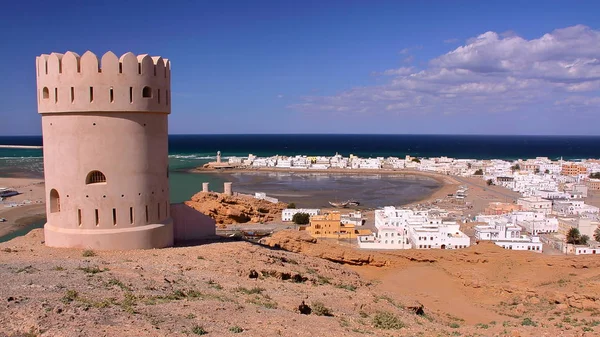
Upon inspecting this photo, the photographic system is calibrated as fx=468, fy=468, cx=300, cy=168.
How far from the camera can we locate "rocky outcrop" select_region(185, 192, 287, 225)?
47400 mm

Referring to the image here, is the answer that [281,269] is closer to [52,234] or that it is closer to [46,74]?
[52,234]

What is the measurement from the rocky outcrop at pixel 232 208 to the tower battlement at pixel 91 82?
3328 cm

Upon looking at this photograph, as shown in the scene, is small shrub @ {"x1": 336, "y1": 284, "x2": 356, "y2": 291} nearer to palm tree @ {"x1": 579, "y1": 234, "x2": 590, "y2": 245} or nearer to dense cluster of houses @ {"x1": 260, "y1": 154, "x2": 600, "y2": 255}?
dense cluster of houses @ {"x1": 260, "y1": 154, "x2": 600, "y2": 255}

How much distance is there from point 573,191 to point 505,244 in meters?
45.1

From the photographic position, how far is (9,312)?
263 inches

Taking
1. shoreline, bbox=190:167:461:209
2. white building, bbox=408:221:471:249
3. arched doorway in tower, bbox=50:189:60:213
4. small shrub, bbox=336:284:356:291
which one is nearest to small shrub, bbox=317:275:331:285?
small shrub, bbox=336:284:356:291

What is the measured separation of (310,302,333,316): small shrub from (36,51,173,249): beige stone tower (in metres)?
5.23

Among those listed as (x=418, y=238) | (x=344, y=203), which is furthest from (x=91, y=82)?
(x=344, y=203)

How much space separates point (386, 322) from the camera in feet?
31.8

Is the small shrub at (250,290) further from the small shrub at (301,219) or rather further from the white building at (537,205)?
the white building at (537,205)

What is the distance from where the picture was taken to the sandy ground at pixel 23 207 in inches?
1789

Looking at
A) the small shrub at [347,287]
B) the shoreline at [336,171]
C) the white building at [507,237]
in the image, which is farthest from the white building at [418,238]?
the shoreline at [336,171]

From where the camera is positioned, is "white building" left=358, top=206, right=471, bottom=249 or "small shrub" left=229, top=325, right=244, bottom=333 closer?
"small shrub" left=229, top=325, right=244, bottom=333

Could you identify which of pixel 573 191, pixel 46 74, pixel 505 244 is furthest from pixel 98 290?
pixel 573 191
